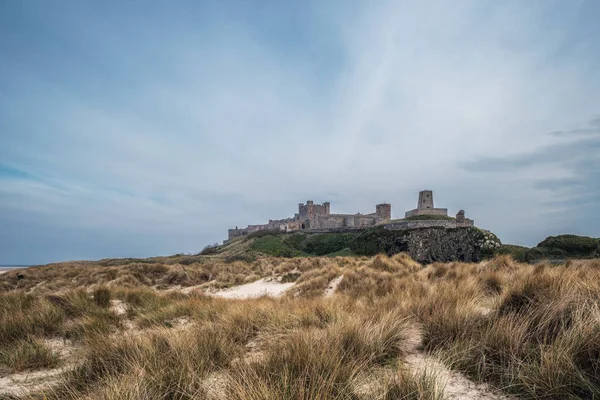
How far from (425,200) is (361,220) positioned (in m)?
17.4

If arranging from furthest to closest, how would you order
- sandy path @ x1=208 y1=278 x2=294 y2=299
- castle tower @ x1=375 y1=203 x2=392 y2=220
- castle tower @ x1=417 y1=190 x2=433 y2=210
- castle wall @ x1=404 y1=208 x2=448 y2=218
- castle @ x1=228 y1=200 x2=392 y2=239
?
castle tower @ x1=375 y1=203 x2=392 y2=220 → castle @ x1=228 y1=200 x2=392 y2=239 → castle tower @ x1=417 y1=190 x2=433 y2=210 → castle wall @ x1=404 y1=208 x2=448 y2=218 → sandy path @ x1=208 y1=278 x2=294 y2=299

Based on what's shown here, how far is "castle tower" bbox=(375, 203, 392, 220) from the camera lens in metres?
75.4

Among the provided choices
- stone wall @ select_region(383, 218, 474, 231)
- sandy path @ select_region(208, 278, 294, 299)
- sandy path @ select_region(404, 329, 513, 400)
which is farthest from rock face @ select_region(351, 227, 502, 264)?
sandy path @ select_region(404, 329, 513, 400)

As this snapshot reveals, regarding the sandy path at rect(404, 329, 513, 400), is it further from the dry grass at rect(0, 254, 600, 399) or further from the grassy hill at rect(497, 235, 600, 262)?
the grassy hill at rect(497, 235, 600, 262)

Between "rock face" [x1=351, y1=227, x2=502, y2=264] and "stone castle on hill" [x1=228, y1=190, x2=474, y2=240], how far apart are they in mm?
3083

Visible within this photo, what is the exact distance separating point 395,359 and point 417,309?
1355 millimetres

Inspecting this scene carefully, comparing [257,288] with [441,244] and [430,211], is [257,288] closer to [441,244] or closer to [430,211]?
[441,244]

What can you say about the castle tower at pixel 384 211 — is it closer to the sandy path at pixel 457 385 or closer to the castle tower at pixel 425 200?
the castle tower at pixel 425 200

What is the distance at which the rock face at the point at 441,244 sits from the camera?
87.1 feet

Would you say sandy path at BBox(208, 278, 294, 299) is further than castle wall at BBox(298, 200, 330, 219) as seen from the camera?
No

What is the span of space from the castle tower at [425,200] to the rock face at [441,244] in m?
30.3

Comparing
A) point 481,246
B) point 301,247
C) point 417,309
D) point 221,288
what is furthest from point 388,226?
point 417,309

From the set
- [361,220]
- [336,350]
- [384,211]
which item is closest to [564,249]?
[336,350]

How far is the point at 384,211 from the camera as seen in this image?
75625 millimetres
